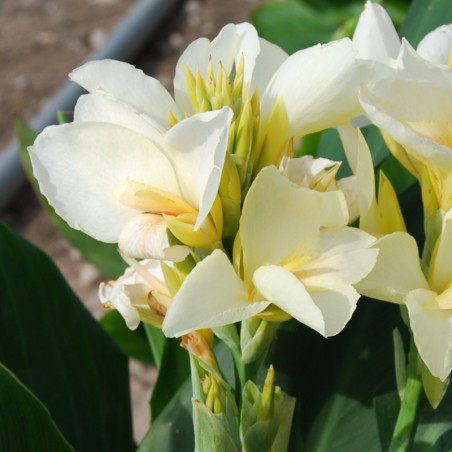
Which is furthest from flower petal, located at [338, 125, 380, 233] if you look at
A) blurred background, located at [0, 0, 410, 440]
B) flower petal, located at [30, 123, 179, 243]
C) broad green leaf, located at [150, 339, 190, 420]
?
blurred background, located at [0, 0, 410, 440]

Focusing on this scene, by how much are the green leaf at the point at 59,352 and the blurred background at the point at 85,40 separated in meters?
1.03

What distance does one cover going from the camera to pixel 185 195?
57cm

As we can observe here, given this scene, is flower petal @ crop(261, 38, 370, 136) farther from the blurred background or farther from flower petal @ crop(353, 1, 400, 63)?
the blurred background

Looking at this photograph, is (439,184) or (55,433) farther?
(55,433)

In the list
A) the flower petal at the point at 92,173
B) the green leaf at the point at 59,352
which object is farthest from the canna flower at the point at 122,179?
the green leaf at the point at 59,352

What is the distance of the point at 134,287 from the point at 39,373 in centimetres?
33

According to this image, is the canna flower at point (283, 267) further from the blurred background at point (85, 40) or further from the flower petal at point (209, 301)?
the blurred background at point (85, 40)

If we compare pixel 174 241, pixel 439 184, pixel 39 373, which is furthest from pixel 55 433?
pixel 439 184

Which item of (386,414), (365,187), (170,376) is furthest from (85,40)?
(365,187)

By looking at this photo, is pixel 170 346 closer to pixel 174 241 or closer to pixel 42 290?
pixel 42 290

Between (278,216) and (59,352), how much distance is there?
459 millimetres

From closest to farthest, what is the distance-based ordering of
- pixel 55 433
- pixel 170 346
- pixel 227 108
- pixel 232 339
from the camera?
1. pixel 227 108
2. pixel 232 339
3. pixel 55 433
4. pixel 170 346

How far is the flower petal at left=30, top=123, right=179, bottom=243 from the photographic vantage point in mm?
552

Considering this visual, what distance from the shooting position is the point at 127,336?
1316 millimetres
